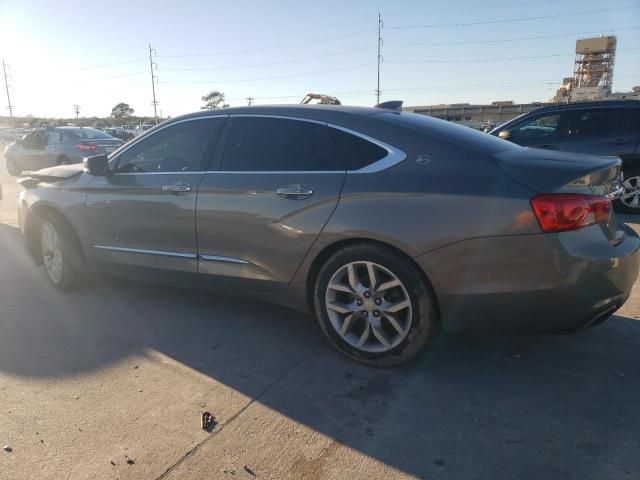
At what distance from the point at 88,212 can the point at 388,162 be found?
110 inches

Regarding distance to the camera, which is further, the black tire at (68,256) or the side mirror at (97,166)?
the black tire at (68,256)

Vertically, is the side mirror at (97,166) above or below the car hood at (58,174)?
above

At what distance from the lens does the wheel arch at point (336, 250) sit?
9.70 ft

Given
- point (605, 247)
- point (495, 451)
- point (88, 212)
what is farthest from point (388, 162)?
point (88, 212)

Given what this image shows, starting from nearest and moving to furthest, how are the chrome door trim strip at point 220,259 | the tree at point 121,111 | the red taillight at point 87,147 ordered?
the chrome door trim strip at point 220,259 → the red taillight at point 87,147 → the tree at point 121,111

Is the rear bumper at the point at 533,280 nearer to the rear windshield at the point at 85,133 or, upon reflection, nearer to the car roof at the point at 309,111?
the car roof at the point at 309,111

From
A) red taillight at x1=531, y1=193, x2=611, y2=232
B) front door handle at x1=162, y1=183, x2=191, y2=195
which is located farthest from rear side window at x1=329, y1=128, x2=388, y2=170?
front door handle at x1=162, y1=183, x2=191, y2=195

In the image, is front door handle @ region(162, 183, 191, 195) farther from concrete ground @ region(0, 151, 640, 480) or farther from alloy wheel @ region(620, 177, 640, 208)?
alloy wheel @ region(620, 177, 640, 208)

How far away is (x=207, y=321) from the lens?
4.04 metres

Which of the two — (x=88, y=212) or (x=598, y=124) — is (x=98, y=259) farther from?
(x=598, y=124)

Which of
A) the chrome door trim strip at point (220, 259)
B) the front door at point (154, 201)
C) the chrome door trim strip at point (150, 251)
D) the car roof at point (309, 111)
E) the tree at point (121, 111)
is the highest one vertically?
the tree at point (121, 111)

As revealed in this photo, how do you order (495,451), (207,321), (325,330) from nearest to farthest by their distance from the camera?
(495,451)
(325,330)
(207,321)

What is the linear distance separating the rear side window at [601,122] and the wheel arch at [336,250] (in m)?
A: 6.34

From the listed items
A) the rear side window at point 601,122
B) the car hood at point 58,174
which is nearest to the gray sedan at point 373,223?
the car hood at point 58,174
